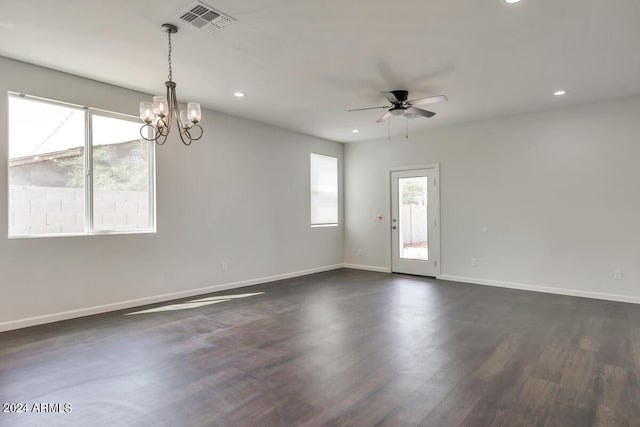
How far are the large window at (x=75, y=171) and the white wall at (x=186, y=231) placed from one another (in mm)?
124

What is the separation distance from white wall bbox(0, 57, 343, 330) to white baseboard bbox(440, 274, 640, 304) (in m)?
2.85

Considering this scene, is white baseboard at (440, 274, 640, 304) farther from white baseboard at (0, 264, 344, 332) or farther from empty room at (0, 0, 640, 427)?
white baseboard at (0, 264, 344, 332)

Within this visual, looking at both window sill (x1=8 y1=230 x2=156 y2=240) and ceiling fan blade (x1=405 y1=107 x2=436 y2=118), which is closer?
window sill (x1=8 y1=230 x2=156 y2=240)

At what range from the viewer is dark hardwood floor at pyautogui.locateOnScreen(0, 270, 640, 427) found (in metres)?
2.23

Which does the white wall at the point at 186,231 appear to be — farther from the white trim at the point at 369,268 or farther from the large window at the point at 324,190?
the white trim at the point at 369,268

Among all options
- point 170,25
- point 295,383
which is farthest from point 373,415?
point 170,25

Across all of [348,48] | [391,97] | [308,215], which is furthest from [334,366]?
[308,215]

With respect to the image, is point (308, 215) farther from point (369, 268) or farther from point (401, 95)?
point (401, 95)

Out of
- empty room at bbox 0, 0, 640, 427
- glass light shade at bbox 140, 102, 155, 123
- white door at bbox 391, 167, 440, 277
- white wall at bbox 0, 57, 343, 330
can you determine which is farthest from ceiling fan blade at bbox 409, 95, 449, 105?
white wall at bbox 0, 57, 343, 330

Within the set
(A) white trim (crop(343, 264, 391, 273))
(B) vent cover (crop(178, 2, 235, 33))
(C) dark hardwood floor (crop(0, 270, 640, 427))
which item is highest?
(B) vent cover (crop(178, 2, 235, 33))

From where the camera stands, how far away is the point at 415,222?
7164mm

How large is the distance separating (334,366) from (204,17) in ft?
10.2

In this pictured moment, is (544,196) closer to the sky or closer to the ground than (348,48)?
closer to the ground

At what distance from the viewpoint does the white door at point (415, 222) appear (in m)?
6.84
